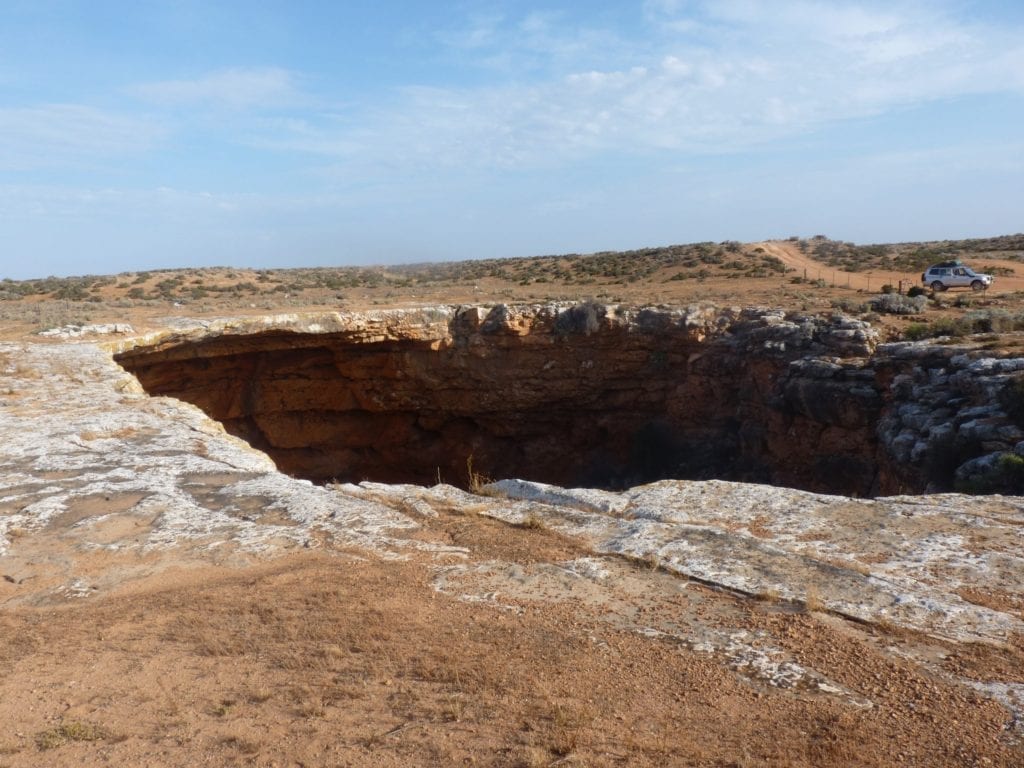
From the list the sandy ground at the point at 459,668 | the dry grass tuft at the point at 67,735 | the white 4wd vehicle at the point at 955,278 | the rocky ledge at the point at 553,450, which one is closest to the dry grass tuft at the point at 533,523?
the rocky ledge at the point at 553,450

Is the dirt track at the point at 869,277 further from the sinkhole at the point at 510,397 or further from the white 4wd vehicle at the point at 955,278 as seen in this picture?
the sinkhole at the point at 510,397

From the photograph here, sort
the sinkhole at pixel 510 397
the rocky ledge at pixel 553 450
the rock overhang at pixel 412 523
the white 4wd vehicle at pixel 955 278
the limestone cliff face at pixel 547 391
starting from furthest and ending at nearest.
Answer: the white 4wd vehicle at pixel 955 278 < the sinkhole at pixel 510 397 < the limestone cliff face at pixel 547 391 < the rocky ledge at pixel 553 450 < the rock overhang at pixel 412 523

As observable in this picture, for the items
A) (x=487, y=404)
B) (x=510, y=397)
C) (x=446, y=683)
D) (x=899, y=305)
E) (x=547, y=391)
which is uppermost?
(x=899, y=305)

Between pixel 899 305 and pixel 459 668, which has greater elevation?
pixel 899 305

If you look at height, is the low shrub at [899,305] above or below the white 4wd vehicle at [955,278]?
below

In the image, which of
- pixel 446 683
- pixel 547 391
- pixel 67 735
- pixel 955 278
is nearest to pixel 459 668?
pixel 446 683

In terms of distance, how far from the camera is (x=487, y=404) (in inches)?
818

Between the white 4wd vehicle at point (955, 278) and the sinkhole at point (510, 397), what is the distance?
10.00 m

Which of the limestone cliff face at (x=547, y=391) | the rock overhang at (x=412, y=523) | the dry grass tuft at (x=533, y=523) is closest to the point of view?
the rock overhang at (x=412, y=523)

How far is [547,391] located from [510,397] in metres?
1.04

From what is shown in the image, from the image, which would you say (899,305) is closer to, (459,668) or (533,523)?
(533,523)

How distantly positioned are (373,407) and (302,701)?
59.5 feet

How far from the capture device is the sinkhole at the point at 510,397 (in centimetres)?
1675

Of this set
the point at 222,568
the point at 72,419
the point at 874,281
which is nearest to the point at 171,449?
the point at 72,419
